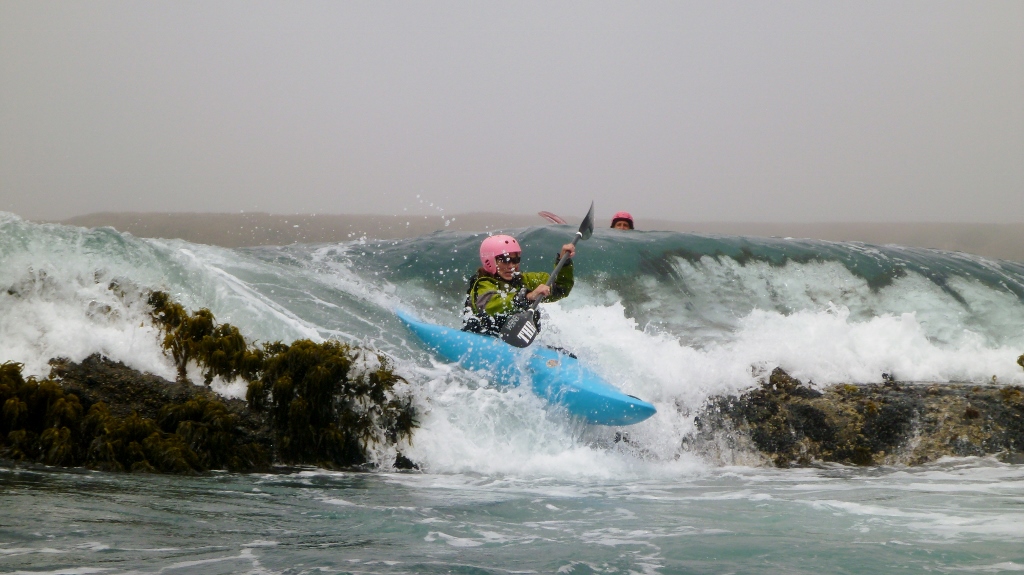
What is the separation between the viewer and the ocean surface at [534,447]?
259cm

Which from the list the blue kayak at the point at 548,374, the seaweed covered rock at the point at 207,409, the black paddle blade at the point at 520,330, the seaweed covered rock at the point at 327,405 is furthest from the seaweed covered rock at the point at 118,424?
the black paddle blade at the point at 520,330

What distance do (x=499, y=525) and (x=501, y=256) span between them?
2.39 m

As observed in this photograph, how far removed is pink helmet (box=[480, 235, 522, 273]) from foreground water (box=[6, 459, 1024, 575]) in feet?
5.06

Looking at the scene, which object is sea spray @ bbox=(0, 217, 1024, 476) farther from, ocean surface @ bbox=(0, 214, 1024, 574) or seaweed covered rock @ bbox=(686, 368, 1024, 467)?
seaweed covered rock @ bbox=(686, 368, 1024, 467)

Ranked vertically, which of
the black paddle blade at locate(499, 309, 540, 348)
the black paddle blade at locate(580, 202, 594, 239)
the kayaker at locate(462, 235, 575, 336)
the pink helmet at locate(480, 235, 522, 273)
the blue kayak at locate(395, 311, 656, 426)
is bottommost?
the blue kayak at locate(395, 311, 656, 426)

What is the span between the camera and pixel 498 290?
5.16m

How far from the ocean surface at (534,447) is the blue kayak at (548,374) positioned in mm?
108

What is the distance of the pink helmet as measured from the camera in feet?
17.0

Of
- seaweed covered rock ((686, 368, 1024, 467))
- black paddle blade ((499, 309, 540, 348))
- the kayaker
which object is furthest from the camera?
the kayaker

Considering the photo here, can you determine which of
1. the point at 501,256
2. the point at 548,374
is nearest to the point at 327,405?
the point at 548,374

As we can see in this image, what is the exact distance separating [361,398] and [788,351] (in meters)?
3.13

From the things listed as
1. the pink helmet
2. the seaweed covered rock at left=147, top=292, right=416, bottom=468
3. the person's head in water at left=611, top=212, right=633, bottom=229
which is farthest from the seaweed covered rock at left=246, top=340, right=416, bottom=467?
the person's head in water at left=611, top=212, right=633, bottom=229

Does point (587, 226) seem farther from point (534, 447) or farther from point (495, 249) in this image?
point (534, 447)

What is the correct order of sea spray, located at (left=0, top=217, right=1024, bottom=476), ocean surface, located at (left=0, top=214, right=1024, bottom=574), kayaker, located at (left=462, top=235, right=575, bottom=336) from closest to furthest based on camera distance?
ocean surface, located at (left=0, top=214, right=1024, bottom=574) → sea spray, located at (left=0, top=217, right=1024, bottom=476) → kayaker, located at (left=462, top=235, right=575, bottom=336)
